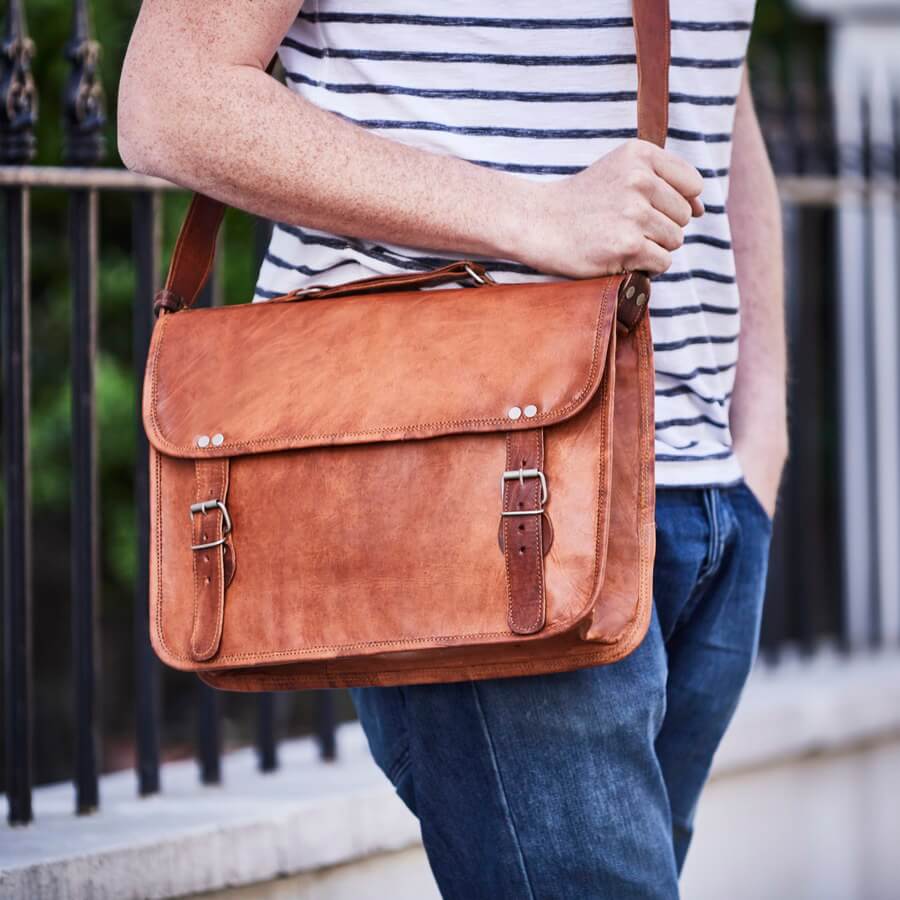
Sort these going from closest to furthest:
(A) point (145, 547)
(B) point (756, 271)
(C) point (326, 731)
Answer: (B) point (756, 271) → (A) point (145, 547) → (C) point (326, 731)

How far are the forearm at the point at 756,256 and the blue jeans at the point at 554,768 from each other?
13.5 inches

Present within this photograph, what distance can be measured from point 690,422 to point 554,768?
402 mm

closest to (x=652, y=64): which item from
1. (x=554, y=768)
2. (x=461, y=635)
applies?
(x=461, y=635)

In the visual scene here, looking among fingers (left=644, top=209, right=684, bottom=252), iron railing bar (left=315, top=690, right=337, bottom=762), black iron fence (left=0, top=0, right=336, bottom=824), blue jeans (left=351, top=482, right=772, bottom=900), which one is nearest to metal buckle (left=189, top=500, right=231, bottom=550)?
blue jeans (left=351, top=482, right=772, bottom=900)

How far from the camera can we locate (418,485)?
1.37 metres

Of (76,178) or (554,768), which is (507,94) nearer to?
(554,768)

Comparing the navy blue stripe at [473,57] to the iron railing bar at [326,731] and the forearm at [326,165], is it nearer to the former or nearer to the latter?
the forearm at [326,165]

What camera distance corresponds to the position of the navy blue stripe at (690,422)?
4.96 ft

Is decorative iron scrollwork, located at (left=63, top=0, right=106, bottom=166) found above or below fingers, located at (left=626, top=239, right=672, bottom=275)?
above

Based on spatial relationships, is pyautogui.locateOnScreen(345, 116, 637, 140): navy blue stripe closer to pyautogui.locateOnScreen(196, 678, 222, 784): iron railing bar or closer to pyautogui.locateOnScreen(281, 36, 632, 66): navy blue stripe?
pyautogui.locateOnScreen(281, 36, 632, 66): navy blue stripe

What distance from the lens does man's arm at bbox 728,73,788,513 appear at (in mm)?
1783

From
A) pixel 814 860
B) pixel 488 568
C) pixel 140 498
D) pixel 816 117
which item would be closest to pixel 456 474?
pixel 488 568

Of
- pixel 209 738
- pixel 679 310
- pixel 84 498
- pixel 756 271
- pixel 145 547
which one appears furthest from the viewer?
pixel 209 738

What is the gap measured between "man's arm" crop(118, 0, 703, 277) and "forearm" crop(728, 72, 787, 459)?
44 centimetres
